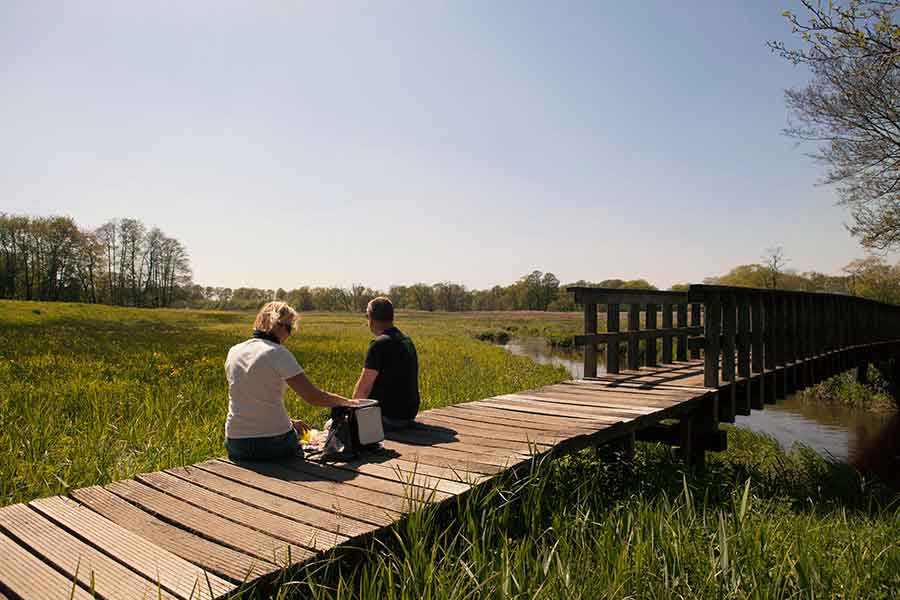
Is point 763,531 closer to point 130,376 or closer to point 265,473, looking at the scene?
point 265,473

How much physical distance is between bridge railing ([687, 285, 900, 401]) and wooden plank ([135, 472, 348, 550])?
5519 mm

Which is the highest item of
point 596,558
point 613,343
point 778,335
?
point 778,335

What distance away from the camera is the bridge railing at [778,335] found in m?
7.11

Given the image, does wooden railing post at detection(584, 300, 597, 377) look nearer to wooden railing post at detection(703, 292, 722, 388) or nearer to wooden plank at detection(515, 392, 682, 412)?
wooden plank at detection(515, 392, 682, 412)

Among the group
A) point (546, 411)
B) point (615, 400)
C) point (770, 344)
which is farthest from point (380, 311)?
point (770, 344)

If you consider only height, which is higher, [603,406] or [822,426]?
[603,406]

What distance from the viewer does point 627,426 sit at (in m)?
5.48

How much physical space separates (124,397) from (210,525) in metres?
6.07

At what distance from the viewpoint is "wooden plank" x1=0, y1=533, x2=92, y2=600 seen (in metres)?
2.22

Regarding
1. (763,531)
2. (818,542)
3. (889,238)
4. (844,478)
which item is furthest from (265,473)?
(889,238)

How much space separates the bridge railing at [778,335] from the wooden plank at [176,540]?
5904 millimetres

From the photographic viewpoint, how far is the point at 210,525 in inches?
115

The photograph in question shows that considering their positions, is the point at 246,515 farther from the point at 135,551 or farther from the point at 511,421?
the point at 511,421

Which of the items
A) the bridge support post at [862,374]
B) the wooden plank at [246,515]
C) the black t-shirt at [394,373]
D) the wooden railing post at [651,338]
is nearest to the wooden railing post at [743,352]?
the wooden railing post at [651,338]
